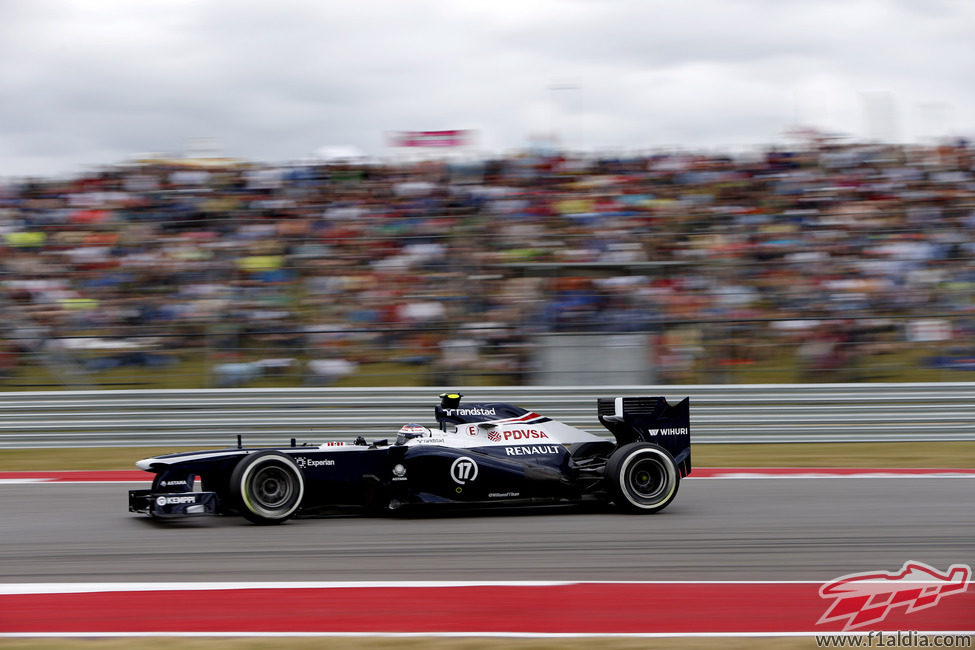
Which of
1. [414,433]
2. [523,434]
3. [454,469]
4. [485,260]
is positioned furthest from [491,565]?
[485,260]

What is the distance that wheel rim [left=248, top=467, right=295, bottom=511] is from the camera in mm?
6965

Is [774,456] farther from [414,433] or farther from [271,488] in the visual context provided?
[271,488]

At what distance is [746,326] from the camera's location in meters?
12.4

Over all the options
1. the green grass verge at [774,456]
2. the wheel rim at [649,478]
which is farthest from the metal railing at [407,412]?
the wheel rim at [649,478]

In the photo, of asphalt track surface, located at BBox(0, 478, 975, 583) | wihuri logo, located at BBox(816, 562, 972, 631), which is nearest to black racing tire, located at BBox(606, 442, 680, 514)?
asphalt track surface, located at BBox(0, 478, 975, 583)

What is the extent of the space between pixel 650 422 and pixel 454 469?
161 centimetres

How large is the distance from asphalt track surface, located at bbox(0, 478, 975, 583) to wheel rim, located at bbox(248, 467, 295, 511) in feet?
0.59

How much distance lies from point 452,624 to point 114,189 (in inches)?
506

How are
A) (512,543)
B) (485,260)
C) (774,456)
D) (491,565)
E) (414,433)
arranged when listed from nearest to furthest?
(491,565) < (512,543) < (414,433) < (774,456) < (485,260)

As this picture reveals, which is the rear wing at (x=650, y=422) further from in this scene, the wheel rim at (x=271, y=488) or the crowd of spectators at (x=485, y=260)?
the crowd of spectators at (x=485, y=260)

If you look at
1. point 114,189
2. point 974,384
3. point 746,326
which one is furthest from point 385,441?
point 114,189

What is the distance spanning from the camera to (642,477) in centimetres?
770

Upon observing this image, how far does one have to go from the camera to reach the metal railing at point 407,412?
38.5ft

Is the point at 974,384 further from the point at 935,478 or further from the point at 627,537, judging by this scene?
the point at 627,537
